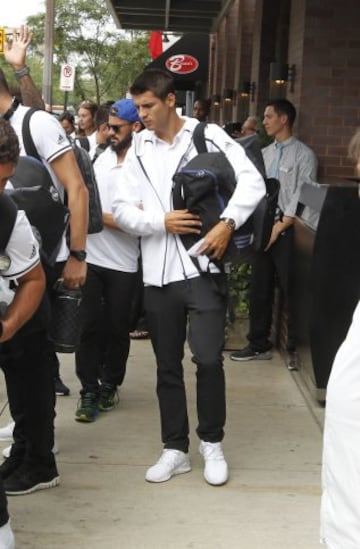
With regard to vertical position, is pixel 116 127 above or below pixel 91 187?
above

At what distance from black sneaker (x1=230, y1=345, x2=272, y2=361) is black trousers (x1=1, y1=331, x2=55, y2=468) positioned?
2.89 m

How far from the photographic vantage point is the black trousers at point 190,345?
453 cm

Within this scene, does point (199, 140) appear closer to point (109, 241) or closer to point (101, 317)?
point (109, 241)

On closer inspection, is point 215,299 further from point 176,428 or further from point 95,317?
point 95,317

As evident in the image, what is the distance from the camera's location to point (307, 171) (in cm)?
700

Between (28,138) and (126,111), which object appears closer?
(28,138)

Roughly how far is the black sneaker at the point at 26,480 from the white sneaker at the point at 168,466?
510 mm

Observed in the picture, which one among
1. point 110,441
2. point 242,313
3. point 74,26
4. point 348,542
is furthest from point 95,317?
point 74,26

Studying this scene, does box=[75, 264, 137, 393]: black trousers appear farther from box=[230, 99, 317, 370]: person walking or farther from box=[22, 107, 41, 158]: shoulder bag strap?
box=[230, 99, 317, 370]: person walking

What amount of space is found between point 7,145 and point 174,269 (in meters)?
1.48

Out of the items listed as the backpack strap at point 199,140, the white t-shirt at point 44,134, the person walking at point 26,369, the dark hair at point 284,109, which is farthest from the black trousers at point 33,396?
the dark hair at point 284,109

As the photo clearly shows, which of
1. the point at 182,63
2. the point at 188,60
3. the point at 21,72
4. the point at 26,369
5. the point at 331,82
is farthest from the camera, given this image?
the point at 188,60

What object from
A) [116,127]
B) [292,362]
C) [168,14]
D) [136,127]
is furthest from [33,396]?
[168,14]

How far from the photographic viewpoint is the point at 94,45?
1622 inches
